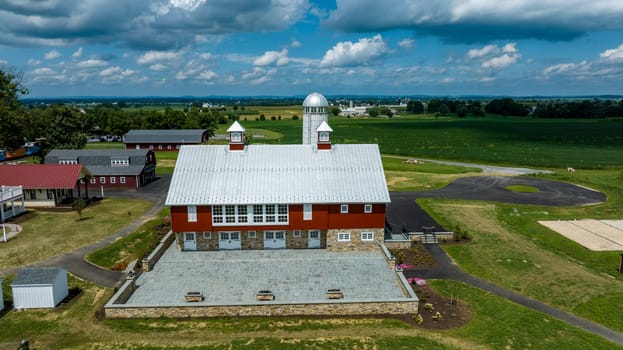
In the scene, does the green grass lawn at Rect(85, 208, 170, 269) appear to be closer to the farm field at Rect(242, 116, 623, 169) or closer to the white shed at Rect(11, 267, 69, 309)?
the white shed at Rect(11, 267, 69, 309)

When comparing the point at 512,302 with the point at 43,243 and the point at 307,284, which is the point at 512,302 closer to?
the point at 307,284

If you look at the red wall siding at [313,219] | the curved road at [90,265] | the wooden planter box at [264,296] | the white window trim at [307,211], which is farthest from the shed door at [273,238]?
the curved road at [90,265]

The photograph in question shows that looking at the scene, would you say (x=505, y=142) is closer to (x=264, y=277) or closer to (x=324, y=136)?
(x=324, y=136)

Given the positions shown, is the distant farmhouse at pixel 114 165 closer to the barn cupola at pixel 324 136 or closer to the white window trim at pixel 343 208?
the barn cupola at pixel 324 136

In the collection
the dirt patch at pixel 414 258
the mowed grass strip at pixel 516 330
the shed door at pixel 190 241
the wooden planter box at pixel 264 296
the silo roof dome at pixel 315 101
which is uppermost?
the silo roof dome at pixel 315 101

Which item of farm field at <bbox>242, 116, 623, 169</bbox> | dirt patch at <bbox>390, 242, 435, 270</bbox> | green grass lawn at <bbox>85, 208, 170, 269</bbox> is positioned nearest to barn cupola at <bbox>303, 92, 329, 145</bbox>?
dirt patch at <bbox>390, 242, 435, 270</bbox>

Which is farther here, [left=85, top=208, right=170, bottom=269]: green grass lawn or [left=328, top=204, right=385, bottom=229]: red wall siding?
[left=328, top=204, right=385, bottom=229]: red wall siding
